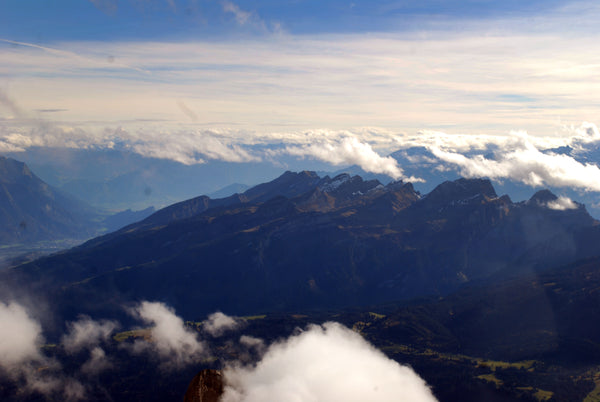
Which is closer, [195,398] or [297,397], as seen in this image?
[195,398]

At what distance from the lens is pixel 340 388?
183500 mm

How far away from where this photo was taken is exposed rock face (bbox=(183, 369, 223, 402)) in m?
25.5

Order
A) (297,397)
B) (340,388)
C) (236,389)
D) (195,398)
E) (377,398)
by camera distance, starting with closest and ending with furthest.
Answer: (195,398) < (236,389) < (297,397) < (340,388) < (377,398)

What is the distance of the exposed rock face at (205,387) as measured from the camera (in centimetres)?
2550

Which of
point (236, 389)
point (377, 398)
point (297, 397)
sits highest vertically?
point (236, 389)

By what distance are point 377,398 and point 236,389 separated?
7248 inches

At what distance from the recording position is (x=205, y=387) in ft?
88.1

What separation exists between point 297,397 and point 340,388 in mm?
49291

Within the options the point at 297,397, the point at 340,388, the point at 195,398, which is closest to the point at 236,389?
the point at 195,398

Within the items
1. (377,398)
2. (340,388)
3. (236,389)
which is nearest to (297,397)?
(340,388)

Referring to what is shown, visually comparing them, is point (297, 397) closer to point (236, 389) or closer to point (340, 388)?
point (340, 388)

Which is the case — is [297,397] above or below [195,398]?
below

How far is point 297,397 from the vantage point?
139 meters

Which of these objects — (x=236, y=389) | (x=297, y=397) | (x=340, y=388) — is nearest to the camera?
(x=236, y=389)
